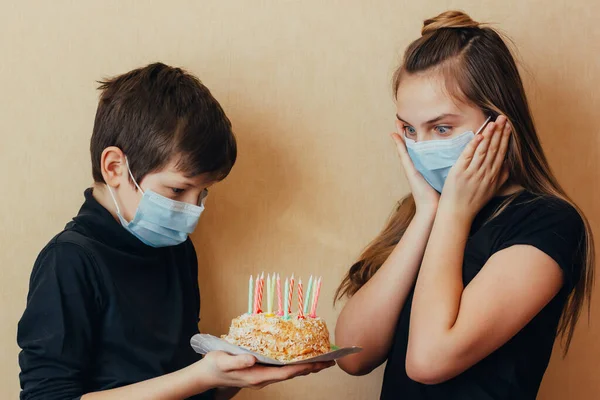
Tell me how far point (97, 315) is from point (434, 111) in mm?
851

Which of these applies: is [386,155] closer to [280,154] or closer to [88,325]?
[280,154]

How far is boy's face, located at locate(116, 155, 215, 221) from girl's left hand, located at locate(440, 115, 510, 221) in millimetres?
546

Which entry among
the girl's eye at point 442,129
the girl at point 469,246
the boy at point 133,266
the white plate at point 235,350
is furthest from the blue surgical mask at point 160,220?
the girl's eye at point 442,129

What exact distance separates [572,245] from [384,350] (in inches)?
20.3

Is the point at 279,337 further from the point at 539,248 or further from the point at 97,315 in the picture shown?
the point at 539,248

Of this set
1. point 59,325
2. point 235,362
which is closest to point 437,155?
point 235,362

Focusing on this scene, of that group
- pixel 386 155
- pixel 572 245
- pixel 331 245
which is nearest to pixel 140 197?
pixel 331 245

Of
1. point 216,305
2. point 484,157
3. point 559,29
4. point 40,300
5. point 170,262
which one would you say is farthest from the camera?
point 559,29

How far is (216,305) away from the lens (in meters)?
1.98

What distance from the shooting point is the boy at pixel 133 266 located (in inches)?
57.0

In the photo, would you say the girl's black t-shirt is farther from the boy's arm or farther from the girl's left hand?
the boy's arm

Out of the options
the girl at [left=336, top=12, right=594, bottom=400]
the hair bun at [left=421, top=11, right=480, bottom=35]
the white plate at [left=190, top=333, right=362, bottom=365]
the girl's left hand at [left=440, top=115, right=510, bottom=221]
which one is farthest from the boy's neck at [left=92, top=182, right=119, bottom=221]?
the hair bun at [left=421, top=11, right=480, bottom=35]

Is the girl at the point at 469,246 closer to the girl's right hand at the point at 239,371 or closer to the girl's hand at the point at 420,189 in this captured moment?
the girl's hand at the point at 420,189

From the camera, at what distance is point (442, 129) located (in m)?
1.62
